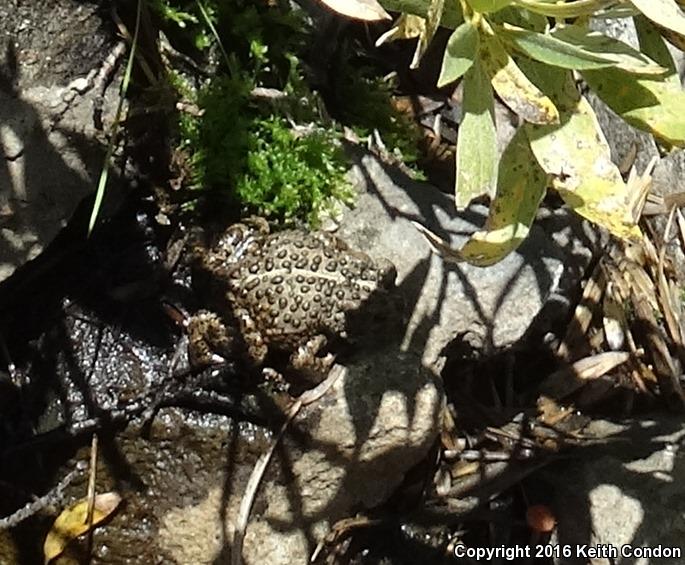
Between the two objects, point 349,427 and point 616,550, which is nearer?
point 349,427

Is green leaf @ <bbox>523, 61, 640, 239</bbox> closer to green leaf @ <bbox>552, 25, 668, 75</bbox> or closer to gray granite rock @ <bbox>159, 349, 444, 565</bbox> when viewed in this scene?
green leaf @ <bbox>552, 25, 668, 75</bbox>

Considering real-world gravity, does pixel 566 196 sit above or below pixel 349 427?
above

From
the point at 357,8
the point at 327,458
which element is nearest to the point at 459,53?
the point at 357,8

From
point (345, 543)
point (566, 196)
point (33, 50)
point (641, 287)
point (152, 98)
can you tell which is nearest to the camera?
point (566, 196)

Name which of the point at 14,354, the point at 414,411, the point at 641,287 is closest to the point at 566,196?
the point at 414,411

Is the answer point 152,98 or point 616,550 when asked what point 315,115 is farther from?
point 616,550

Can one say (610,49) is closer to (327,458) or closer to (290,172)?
(290,172)

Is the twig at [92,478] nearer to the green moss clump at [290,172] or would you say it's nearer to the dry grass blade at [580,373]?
the green moss clump at [290,172]
